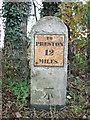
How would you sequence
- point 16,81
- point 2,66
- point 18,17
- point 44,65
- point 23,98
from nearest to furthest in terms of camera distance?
1. point 44,65
2. point 23,98
3. point 16,81
4. point 2,66
5. point 18,17

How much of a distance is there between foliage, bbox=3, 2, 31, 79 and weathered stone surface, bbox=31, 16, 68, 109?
4.86 ft

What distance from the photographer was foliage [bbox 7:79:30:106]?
4893mm

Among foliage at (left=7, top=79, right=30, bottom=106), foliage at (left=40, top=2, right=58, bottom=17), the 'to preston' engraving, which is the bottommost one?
foliage at (left=7, top=79, right=30, bottom=106)

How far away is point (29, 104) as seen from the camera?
4.87 meters

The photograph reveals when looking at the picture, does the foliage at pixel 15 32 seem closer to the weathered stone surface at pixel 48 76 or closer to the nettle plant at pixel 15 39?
the nettle plant at pixel 15 39

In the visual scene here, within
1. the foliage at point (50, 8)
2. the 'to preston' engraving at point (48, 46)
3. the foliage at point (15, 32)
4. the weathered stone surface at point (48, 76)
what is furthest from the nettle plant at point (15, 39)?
the 'to preston' engraving at point (48, 46)

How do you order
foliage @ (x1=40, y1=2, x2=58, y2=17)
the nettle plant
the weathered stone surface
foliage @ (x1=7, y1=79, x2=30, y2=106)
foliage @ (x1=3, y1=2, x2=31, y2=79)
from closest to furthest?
the weathered stone surface → foliage @ (x1=7, y1=79, x2=30, y2=106) → the nettle plant → foliage @ (x1=3, y1=2, x2=31, y2=79) → foliage @ (x1=40, y1=2, x2=58, y2=17)

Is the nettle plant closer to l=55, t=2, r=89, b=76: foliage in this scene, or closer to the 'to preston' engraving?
l=55, t=2, r=89, b=76: foliage

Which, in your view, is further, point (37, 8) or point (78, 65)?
point (37, 8)

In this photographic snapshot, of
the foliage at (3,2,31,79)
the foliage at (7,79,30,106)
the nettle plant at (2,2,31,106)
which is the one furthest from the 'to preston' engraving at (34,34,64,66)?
the foliage at (3,2,31,79)

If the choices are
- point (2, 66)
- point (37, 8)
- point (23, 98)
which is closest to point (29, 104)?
point (23, 98)

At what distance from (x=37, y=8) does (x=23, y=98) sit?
113 inches

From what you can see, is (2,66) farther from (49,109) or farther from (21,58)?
(49,109)

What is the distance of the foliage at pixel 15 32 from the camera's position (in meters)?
6.19
